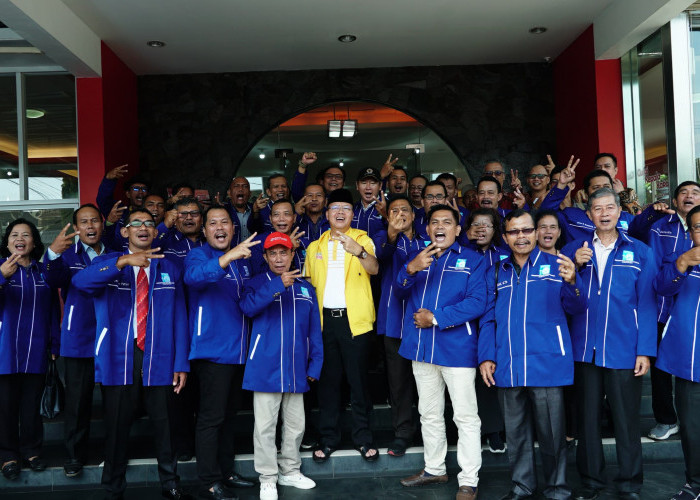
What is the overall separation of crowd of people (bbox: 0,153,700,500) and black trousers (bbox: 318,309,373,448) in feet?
0.04

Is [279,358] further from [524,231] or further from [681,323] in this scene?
[681,323]

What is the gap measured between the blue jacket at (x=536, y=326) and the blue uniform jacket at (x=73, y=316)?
103 inches

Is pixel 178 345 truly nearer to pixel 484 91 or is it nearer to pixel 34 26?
pixel 34 26

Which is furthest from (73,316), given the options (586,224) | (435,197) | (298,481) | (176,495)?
(586,224)

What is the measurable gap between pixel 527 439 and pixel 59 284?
3259mm

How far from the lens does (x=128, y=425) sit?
3744 millimetres

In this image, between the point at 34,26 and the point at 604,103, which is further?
the point at 604,103

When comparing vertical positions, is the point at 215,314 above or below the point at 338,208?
below

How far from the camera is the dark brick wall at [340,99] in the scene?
26.1 ft

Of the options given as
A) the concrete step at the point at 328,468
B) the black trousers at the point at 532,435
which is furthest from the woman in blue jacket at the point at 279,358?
the black trousers at the point at 532,435

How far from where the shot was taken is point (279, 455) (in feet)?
13.3

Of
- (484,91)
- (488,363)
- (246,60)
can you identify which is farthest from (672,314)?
(246,60)

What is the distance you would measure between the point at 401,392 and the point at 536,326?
116 centimetres

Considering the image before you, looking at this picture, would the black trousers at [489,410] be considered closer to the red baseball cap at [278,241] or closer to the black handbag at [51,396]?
the red baseball cap at [278,241]
